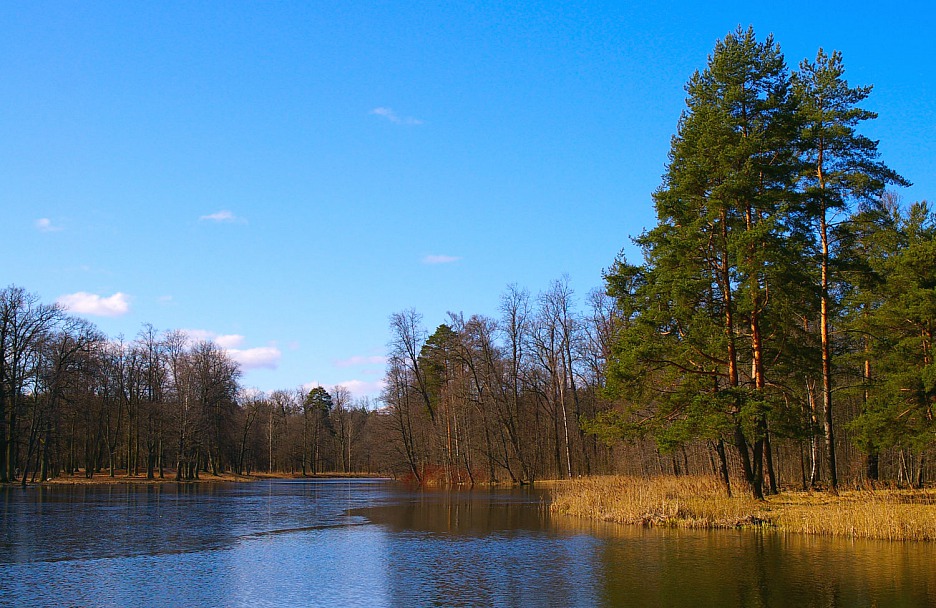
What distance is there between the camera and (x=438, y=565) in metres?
17.5

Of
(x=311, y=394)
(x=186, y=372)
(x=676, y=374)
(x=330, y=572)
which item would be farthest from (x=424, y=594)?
(x=311, y=394)

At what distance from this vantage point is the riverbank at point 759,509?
2030 centimetres

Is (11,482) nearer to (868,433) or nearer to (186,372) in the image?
(186,372)

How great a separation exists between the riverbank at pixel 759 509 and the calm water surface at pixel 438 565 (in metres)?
1.20

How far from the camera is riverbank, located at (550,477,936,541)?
2030 centimetres

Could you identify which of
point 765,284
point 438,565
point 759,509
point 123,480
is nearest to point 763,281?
point 765,284

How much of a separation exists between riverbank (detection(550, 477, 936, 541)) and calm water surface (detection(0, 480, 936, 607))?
47.4 inches

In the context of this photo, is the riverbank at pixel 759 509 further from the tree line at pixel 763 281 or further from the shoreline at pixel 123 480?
the shoreline at pixel 123 480

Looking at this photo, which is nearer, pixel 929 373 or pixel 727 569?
pixel 727 569

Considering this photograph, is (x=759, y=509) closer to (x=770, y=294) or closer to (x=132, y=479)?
(x=770, y=294)

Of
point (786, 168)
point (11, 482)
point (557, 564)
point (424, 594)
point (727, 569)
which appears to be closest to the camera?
point (424, 594)

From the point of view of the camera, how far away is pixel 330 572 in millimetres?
16703

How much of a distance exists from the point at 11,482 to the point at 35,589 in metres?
48.2

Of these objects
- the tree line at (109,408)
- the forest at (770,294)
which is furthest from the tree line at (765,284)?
the tree line at (109,408)
